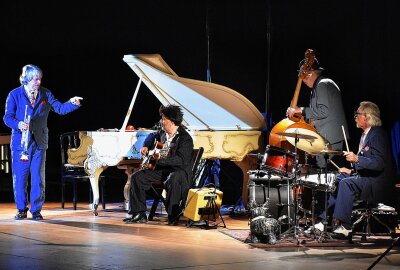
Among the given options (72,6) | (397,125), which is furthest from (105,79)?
(397,125)

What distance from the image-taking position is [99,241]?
21.6 ft

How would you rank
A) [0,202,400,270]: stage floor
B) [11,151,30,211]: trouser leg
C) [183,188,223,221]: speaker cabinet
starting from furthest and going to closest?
[11,151,30,211]: trouser leg < [183,188,223,221]: speaker cabinet < [0,202,400,270]: stage floor

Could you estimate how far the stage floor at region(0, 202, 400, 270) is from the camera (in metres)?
5.46

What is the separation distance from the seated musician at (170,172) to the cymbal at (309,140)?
1.45 m

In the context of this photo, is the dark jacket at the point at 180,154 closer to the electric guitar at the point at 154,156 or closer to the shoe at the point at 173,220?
the electric guitar at the point at 154,156

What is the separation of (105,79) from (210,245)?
5634 millimetres

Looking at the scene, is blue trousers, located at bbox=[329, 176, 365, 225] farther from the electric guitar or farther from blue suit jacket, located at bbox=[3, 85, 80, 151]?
blue suit jacket, located at bbox=[3, 85, 80, 151]

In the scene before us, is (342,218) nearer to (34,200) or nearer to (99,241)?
(99,241)

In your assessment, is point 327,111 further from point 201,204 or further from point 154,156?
point 154,156

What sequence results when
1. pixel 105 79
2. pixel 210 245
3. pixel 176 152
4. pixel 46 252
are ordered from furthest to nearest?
pixel 105 79, pixel 176 152, pixel 210 245, pixel 46 252

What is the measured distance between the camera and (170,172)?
802 cm

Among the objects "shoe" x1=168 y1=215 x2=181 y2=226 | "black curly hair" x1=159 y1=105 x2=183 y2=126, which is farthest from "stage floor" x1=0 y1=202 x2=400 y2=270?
"black curly hair" x1=159 y1=105 x2=183 y2=126

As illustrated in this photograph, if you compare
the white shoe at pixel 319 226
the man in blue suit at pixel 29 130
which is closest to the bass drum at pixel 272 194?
the white shoe at pixel 319 226

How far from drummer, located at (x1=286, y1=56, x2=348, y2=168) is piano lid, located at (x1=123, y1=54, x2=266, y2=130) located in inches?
45.9
